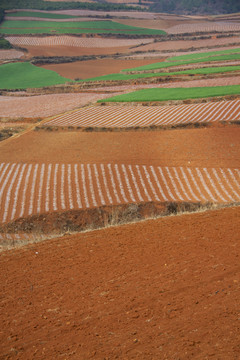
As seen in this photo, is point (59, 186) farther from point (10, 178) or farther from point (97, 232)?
point (97, 232)

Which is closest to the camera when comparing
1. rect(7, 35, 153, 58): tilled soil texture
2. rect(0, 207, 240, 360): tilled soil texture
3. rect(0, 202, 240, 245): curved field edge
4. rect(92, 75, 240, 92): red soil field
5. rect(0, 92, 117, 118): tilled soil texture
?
rect(0, 207, 240, 360): tilled soil texture

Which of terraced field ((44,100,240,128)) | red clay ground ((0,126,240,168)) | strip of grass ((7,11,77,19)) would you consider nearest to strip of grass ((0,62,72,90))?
terraced field ((44,100,240,128))

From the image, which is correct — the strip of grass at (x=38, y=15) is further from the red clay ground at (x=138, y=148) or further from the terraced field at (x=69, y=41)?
the red clay ground at (x=138, y=148)

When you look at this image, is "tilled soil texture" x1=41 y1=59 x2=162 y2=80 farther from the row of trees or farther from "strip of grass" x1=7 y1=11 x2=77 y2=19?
the row of trees

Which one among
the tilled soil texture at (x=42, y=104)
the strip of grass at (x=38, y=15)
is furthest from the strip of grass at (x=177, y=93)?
the strip of grass at (x=38, y=15)

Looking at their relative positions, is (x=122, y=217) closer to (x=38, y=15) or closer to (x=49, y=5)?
(x=38, y=15)

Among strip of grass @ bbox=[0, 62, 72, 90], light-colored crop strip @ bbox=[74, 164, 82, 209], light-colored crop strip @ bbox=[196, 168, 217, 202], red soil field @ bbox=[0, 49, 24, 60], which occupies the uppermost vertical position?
light-colored crop strip @ bbox=[196, 168, 217, 202]

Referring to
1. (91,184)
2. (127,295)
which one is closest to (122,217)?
(91,184)
